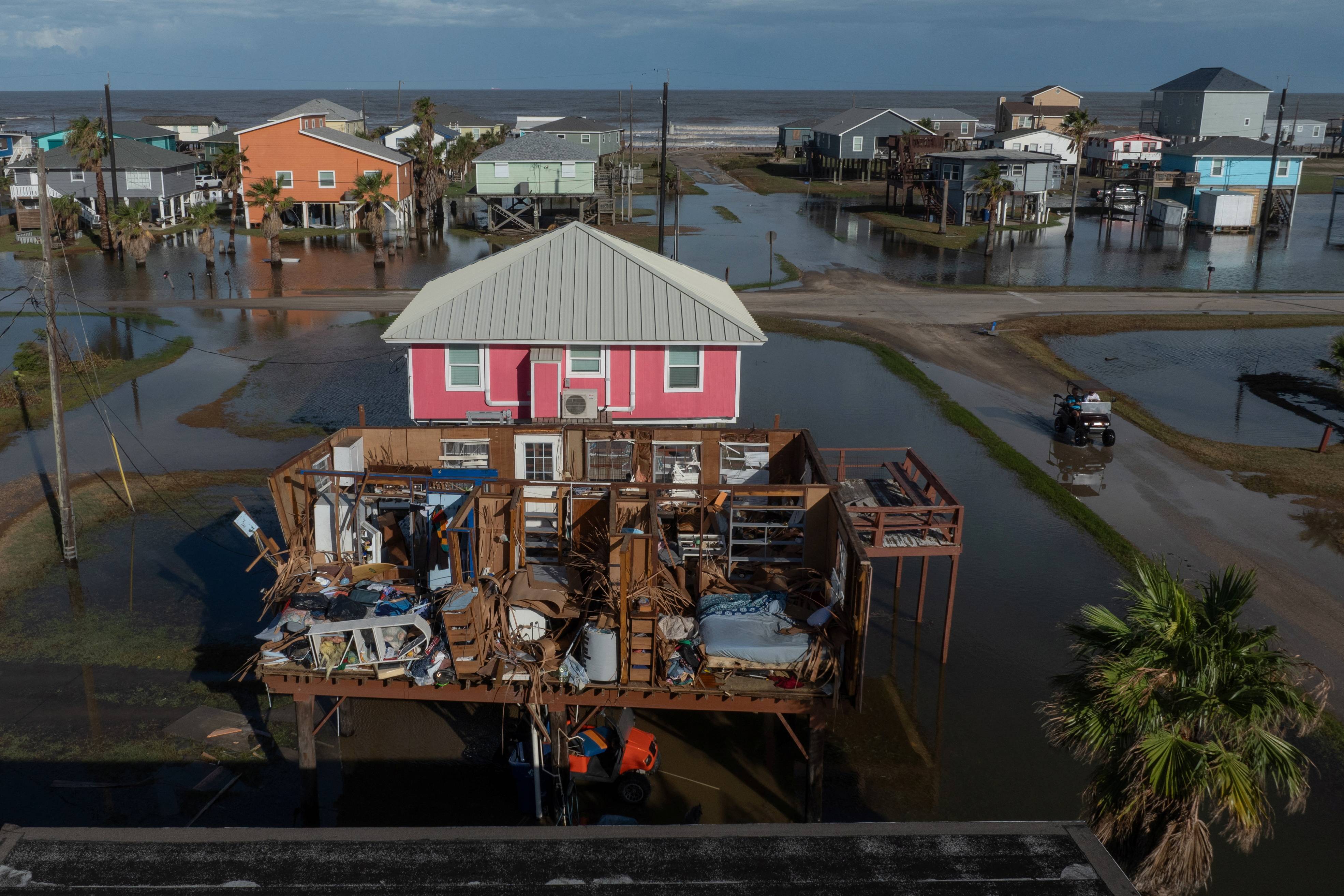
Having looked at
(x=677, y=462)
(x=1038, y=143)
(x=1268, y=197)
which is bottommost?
(x=677, y=462)

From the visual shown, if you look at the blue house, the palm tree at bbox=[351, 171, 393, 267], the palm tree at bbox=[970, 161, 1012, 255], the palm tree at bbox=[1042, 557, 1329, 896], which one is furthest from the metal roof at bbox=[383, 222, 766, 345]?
the blue house

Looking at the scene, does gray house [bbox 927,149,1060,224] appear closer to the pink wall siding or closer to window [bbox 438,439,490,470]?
the pink wall siding

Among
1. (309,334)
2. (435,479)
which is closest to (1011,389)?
(435,479)

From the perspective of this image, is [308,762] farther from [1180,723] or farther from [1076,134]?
[1076,134]

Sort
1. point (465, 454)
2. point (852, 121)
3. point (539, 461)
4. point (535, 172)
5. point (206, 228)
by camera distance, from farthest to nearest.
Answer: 1. point (852, 121)
2. point (535, 172)
3. point (206, 228)
4. point (539, 461)
5. point (465, 454)

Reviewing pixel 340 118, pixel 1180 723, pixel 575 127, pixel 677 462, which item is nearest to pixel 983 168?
pixel 575 127

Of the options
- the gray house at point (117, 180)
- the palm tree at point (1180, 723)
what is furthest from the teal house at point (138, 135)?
the palm tree at point (1180, 723)
